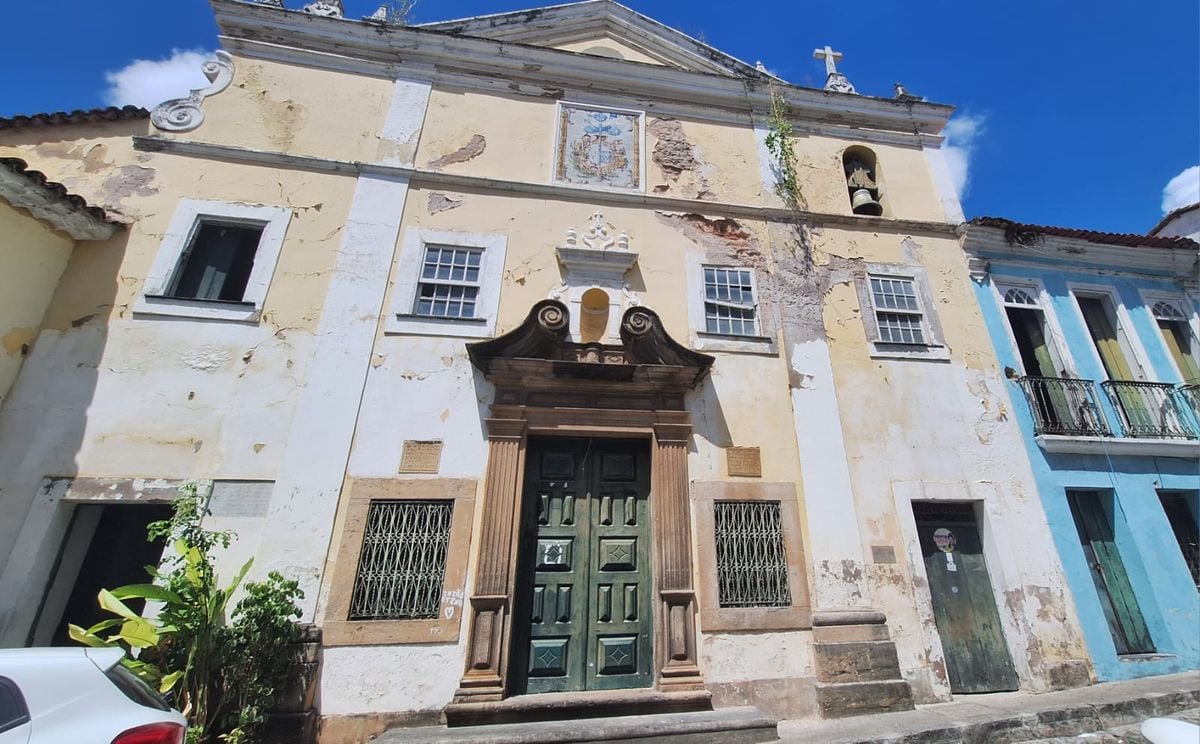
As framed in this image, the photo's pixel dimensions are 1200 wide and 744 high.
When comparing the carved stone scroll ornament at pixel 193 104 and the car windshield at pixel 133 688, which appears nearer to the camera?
the car windshield at pixel 133 688

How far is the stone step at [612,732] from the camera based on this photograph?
4.68 meters

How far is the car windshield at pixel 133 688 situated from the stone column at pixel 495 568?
275 cm

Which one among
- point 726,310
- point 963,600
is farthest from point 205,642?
point 963,600

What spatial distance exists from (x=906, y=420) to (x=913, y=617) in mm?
2565

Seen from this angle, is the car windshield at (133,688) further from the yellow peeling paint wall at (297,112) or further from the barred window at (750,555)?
the yellow peeling paint wall at (297,112)

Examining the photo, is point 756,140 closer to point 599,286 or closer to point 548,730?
point 599,286

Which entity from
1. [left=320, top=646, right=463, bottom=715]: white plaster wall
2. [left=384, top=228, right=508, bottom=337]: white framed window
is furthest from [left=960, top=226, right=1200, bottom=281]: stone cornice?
[left=320, top=646, right=463, bottom=715]: white plaster wall

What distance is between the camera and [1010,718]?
5.20m

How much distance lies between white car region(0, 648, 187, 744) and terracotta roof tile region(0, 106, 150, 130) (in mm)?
7732

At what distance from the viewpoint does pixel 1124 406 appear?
8023mm

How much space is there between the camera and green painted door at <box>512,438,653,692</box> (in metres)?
5.79

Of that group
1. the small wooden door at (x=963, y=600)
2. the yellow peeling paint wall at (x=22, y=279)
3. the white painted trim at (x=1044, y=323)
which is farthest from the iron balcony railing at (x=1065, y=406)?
the yellow peeling paint wall at (x=22, y=279)

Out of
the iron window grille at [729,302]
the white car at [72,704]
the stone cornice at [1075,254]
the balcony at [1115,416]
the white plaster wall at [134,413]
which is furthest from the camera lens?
the stone cornice at [1075,254]

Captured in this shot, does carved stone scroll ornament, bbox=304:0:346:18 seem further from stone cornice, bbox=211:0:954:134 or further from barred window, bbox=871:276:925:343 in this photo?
barred window, bbox=871:276:925:343
